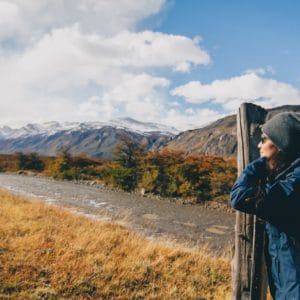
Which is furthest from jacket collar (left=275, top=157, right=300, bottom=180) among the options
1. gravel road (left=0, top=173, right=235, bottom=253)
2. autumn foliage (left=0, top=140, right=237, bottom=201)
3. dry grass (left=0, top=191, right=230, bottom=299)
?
autumn foliage (left=0, top=140, right=237, bottom=201)

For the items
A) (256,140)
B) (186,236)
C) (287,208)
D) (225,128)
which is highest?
(225,128)

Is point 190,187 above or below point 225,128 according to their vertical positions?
below

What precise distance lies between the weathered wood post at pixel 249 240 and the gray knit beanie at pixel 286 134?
0.83 metres

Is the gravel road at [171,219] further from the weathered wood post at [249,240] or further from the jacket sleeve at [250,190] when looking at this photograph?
the jacket sleeve at [250,190]

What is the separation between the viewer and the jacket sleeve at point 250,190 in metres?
2.13

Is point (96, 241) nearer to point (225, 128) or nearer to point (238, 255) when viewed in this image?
point (238, 255)

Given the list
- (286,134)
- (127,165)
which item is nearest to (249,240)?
(286,134)

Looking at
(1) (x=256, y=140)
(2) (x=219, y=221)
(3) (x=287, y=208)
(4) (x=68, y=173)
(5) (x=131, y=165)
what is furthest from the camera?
(4) (x=68, y=173)

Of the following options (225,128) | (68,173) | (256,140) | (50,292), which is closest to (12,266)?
(50,292)

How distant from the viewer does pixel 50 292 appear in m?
4.29

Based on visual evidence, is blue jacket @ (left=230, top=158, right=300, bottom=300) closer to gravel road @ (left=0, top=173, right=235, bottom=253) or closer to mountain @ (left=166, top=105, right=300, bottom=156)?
gravel road @ (left=0, top=173, right=235, bottom=253)

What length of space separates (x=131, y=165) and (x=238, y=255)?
24.2 m

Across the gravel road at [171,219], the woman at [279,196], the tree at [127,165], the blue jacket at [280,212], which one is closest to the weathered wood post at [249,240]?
the woman at [279,196]

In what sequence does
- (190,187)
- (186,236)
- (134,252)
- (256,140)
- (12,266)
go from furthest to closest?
(190,187) < (186,236) < (134,252) < (12,266) < (256,140)
